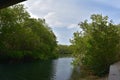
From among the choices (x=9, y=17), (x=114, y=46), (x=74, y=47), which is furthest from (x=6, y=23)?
(x=114, y=46)

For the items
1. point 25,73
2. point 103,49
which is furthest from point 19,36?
point 103,49

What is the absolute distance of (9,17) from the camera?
202 ft

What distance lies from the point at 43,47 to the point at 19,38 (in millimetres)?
20179

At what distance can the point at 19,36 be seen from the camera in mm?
67625

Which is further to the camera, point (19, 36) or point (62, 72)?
point (19, 36)

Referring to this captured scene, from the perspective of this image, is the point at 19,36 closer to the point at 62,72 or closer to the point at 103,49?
the point at 62,72

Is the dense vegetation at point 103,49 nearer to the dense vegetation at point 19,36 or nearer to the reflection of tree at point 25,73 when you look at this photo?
the reflection of tree at point 25,73

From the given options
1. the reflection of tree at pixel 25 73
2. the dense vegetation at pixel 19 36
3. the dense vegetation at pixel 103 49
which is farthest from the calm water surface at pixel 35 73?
the dense vegetation at pixel 19 36

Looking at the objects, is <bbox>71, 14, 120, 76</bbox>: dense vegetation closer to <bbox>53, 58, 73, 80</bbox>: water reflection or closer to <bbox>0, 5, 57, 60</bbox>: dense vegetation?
<bbox>53, 58, 73, 80</bbox>: water reflection

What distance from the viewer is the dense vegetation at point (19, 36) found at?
61.5m

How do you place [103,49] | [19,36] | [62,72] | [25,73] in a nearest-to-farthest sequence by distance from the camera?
[103,49]
[25,73]
[62,72]
[19,36]

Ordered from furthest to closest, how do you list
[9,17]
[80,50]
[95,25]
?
[9,17], [80,50], [95,25]

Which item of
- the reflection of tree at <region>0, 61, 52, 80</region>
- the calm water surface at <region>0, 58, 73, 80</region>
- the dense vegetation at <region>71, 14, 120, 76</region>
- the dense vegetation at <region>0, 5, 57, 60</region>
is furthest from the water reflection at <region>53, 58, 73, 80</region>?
the dense vegetation at <region>0, 5, 57, 60</region>

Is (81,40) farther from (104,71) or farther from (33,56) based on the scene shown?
(33,56)
